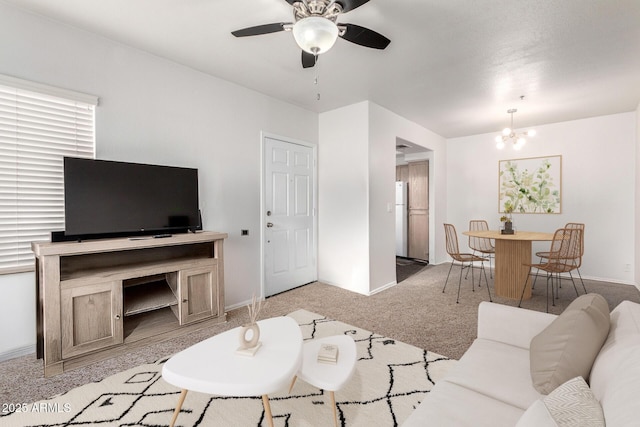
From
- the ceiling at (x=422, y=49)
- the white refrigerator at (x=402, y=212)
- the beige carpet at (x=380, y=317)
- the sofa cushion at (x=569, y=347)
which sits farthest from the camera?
the white refrigerator at (x=402, y=212)

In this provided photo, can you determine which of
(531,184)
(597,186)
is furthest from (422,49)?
(597,186)

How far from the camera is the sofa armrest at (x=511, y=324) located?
1585mm

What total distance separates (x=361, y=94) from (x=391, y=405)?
10.9 ft

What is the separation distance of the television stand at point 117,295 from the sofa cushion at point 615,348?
268 cm

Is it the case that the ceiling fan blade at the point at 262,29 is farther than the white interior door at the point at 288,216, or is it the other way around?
the white interior door at the point at 288,216

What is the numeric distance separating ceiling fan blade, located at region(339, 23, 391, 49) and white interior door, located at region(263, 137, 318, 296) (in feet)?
6.56

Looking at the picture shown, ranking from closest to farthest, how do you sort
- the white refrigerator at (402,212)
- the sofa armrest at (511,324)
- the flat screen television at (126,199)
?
the sofa armrest at (511,324)
the flat screen television at (126,199)
the white refrigerator at (402,212)

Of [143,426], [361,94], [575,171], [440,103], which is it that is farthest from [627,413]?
[575,171]

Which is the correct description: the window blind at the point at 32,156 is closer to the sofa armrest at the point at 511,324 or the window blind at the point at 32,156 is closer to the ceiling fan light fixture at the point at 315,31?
the ceiling fan light fixture at the point at 315,31

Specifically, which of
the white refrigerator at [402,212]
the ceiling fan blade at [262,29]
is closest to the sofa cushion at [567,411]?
the ceiling fan blade at [262,29]

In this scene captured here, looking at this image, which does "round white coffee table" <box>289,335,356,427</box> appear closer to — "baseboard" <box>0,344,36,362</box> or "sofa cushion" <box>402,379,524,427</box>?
"sofa cushion" <box>402,379,524,427</box>

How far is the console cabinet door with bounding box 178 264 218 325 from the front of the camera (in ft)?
8.60

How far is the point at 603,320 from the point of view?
4.03 feet

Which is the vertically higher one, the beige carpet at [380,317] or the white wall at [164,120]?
the white wall at [164,120]
